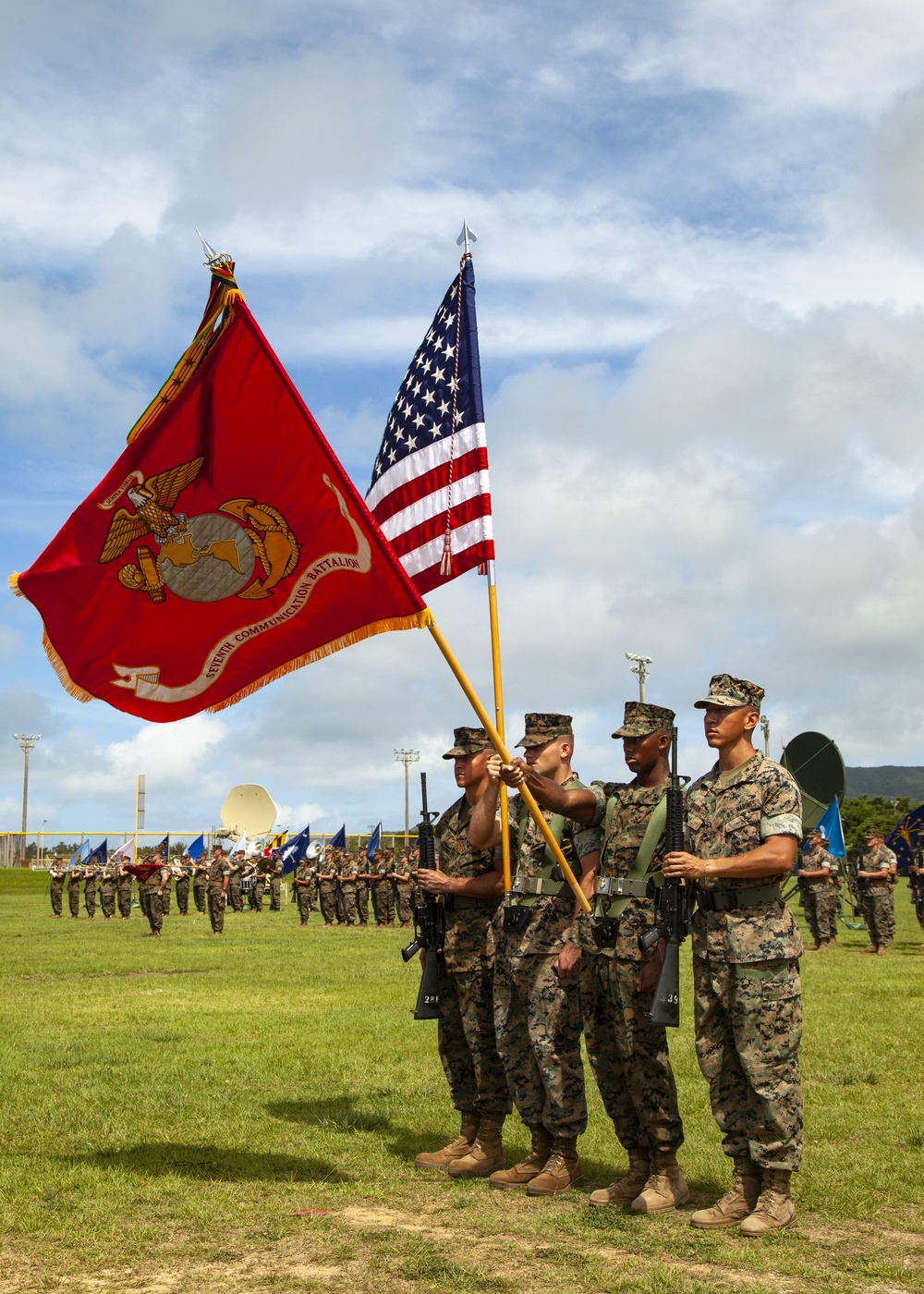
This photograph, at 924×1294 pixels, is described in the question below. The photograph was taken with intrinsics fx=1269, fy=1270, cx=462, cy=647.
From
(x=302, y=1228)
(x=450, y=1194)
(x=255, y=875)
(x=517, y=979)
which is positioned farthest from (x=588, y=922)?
(x=255, y=875)

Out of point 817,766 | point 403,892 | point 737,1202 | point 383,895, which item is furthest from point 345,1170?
point 383,895

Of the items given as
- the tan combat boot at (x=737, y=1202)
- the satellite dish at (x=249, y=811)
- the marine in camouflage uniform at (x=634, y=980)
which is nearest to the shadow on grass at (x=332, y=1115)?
the marine in camouflage uniform at (x=634, y=980)

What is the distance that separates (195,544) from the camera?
23.0 feet

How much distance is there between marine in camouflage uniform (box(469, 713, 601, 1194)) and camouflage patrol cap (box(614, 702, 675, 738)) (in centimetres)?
48

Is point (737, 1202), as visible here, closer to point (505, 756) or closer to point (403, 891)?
point (505, 756)

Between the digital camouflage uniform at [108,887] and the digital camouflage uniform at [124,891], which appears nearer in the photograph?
→ the digital camouflage uniform at [124,891]

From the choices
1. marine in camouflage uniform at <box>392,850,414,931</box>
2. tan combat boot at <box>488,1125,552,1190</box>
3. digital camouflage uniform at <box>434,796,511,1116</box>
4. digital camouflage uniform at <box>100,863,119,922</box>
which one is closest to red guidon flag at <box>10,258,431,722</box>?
digital camouflage uniform at <box>434,796,511,1116</box>

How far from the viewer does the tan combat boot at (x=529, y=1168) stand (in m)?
6.54

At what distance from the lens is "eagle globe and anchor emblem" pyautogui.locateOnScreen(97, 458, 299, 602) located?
6.96 m

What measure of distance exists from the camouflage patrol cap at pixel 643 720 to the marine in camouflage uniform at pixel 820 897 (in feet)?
52.9

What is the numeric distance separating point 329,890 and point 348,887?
96cm

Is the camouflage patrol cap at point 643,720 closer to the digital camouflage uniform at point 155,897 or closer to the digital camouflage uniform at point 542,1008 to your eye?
the digital camouflage uniform at point 542,1008

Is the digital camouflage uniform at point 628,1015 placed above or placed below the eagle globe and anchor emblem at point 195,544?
below

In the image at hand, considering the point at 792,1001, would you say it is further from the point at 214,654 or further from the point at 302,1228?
the point at 214,654
